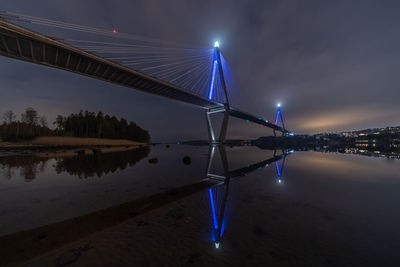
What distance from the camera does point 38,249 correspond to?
8.60 ft

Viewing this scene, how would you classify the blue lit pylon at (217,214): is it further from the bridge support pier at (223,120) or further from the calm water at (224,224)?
the bridge support pier at (223,120)

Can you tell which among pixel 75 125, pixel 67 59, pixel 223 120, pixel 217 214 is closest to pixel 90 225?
pixel 217 214

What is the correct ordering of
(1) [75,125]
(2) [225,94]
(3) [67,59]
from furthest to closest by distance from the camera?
(1) [75,125] < (2) [225,94] < (3) [67,59]

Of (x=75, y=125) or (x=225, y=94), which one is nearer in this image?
(x=225, y=94)

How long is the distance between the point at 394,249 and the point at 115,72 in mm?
27138

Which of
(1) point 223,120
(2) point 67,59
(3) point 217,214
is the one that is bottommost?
(3) point 217,214

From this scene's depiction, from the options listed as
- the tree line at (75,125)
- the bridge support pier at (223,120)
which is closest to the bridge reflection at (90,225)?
the bridge support pier at (223,120)

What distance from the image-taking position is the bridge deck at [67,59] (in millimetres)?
12234

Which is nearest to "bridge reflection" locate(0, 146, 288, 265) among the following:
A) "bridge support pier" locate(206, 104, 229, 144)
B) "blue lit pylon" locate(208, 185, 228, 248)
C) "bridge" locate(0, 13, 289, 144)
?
"blue lit pylon" locate(208, 185, 228, 248)

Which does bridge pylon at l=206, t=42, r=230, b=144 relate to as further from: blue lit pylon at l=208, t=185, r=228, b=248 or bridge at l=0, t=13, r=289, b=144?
blue lit pylon at l=208, t=185, r=228, b=248

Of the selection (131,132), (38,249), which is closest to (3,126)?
(131,132)

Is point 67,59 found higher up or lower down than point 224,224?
higher up

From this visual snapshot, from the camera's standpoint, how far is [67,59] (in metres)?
16.5

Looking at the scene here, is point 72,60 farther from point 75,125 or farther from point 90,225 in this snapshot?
point 75,125
